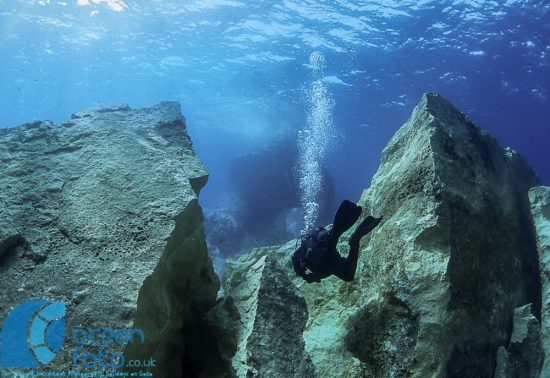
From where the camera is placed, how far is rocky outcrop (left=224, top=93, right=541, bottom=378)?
2689mm

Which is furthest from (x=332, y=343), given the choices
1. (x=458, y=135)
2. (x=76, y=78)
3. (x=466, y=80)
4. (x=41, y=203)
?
(x=76, y=78)

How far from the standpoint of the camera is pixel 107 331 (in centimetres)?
231

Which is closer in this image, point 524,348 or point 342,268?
point 524,348

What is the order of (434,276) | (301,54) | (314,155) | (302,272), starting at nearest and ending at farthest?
(434,276) < (302,272) < (301,54) < (314,155)

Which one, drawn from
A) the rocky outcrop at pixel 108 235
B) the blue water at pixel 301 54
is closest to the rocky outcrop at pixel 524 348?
the rocky outcrop at pixel 108 235

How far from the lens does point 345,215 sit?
3.62 meters

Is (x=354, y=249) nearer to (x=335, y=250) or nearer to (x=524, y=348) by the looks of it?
(x=335, y=250)

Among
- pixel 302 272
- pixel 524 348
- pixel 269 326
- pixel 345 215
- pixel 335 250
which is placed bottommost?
pixel 524 348

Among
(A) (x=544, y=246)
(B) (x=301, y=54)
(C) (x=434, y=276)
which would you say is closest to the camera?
(C) (x=434, y=276)

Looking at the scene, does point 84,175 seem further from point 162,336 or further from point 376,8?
point 376,8

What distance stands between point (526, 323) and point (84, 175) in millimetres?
4593

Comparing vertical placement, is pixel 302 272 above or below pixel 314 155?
below

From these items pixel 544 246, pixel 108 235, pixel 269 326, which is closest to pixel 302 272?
pixel 269 326

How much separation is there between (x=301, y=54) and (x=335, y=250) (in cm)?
1971
